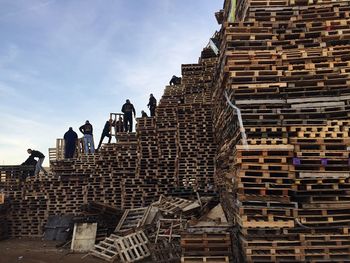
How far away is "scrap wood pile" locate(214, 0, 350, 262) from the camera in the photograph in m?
7.44

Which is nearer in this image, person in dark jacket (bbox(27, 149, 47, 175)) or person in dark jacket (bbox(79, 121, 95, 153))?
person in dark jacket (bbox(27, 149, 47, 175))

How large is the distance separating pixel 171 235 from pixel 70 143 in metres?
10.3

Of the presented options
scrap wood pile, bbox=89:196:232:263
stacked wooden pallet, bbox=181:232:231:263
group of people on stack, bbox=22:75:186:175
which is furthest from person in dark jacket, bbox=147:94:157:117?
stacked wooden pallet, bbox=181:232:231:263

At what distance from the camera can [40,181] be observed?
52.9ft

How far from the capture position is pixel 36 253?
11.8m

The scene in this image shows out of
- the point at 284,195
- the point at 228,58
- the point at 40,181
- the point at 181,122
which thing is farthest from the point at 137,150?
the point at 284,195

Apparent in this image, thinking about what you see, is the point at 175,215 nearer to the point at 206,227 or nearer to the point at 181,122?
the point at 206,227

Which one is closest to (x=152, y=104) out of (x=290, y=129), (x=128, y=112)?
(x=128, y=112)

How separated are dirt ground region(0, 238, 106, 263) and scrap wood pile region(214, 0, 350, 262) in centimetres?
549

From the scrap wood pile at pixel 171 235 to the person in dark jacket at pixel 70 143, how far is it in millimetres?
7011

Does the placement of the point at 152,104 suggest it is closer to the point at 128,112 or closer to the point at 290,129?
the point at 128,112

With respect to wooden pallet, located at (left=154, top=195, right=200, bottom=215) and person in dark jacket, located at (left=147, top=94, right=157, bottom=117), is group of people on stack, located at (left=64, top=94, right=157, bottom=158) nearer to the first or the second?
person in dark jacket, located at (left=147, top=94, right=157, bottom=117)

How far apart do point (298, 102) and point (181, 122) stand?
322 inches

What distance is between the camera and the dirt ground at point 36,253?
10.7m
